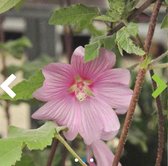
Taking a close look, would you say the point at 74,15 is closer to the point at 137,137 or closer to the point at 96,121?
the point at 96,121

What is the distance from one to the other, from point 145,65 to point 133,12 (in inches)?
4.1

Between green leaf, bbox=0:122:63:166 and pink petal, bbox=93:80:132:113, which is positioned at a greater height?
pink petal, bbox=93:80:132:113

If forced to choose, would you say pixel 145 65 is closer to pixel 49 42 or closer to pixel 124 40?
pixel 124 40

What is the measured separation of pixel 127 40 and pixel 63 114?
0.13m

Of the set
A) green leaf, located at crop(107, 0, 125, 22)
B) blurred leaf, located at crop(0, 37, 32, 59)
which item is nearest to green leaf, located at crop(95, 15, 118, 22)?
green leaf, located at crop(107, 0, 125, 22)

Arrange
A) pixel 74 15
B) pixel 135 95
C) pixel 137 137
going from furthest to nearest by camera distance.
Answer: pixel 137 137 < pixel 74 15 < pixel 135 95

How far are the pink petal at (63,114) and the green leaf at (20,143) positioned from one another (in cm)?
4

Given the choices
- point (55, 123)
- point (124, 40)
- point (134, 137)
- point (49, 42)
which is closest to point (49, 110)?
point (55, 123)

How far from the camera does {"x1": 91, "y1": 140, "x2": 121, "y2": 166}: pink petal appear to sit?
84 cm

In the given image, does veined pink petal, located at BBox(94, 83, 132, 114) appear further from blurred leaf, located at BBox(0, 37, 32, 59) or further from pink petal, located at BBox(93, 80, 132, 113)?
blurred leaf, located at BBox(0, 37, 32, 59)

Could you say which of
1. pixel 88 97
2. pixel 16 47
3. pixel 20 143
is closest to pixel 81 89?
pixel 88 97

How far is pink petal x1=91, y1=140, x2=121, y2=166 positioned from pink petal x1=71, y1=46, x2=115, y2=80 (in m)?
0.09

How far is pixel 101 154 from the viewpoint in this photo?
2.75ft

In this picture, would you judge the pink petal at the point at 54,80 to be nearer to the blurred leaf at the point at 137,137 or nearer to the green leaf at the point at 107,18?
the green leaf at the point at 107,18
